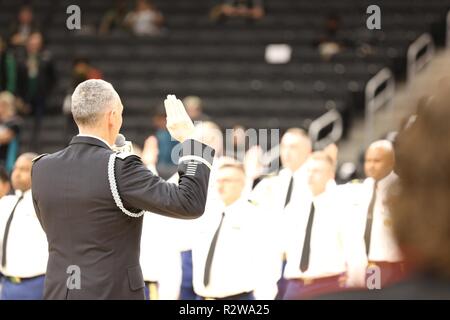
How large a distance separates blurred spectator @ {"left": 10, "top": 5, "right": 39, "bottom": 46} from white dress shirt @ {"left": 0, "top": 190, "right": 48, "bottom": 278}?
25.9 ft

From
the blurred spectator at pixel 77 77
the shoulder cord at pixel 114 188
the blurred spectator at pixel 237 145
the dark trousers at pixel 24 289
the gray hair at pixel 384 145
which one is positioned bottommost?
the dark trousers at pixel 24 289

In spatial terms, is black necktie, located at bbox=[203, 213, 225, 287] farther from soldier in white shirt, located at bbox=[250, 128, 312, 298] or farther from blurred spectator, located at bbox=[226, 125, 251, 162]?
blurred spectator, located at bbox=[226, 125, 251, 162]

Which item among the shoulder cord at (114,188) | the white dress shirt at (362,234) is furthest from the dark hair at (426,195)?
the white dress shirt at (362,234)

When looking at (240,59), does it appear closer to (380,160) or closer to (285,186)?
(285,186)

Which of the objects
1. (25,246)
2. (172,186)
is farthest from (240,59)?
(172,186)

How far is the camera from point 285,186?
7227 millimetres

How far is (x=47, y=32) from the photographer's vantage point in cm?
1530

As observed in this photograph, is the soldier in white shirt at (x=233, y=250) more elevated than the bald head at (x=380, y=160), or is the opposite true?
the bald head at (x=380, y=160)

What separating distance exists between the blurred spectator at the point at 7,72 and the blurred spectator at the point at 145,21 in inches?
99.4

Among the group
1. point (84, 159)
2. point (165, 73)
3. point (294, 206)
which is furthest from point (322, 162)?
Result: point (165, 73)

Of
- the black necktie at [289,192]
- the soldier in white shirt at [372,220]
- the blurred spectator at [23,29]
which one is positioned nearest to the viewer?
the soldier in white shirt at [372,220]

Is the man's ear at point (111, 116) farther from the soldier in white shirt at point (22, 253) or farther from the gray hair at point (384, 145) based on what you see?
the gray hair at point (384, 145)

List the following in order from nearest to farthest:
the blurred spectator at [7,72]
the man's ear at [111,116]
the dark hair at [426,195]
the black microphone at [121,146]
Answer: the dark hair at [426,195] < the man's ear at [111,116] < the black microphone at [121,146] < the blurred spectator at [7,72]

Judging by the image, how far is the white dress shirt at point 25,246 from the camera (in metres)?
6.66
